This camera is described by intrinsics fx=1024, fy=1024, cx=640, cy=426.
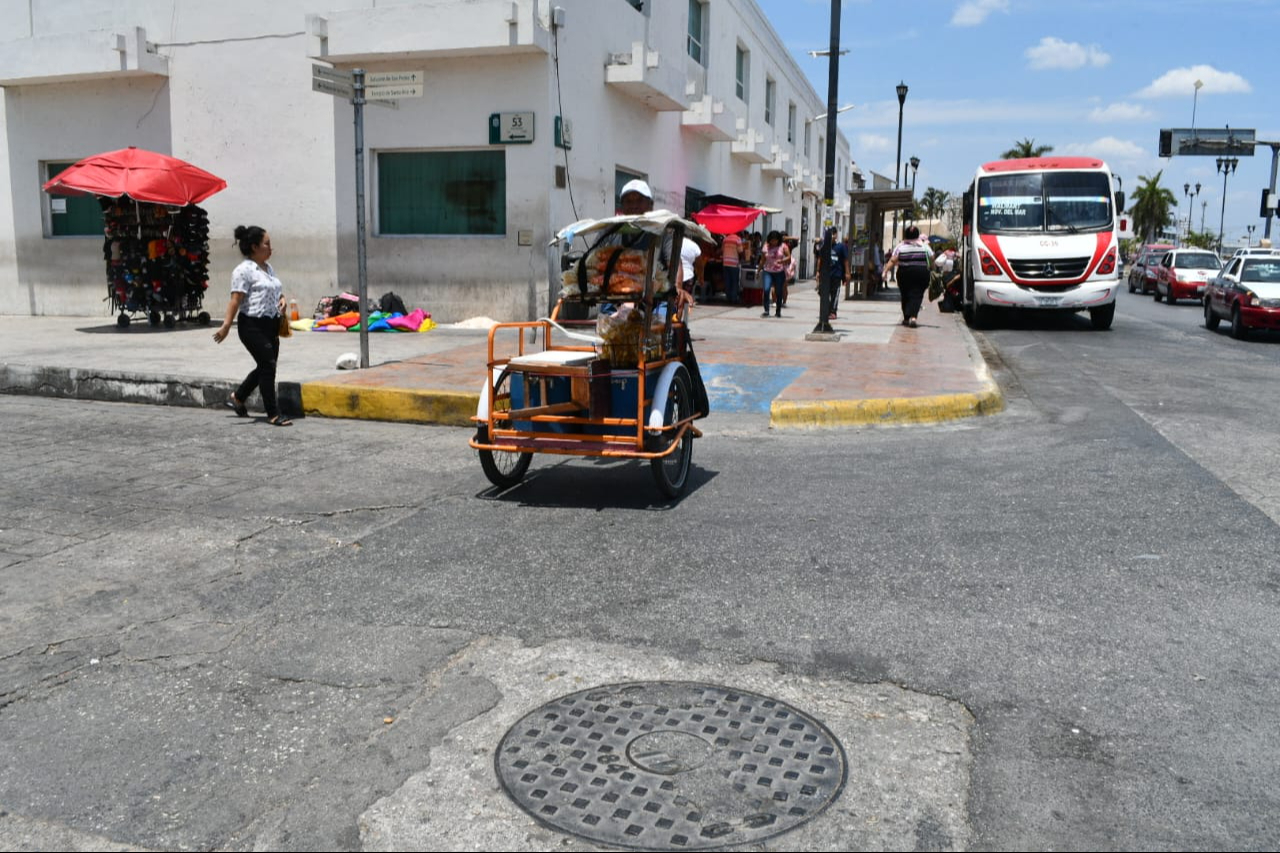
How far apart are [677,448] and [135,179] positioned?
34.2 feet

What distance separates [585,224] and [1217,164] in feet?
225

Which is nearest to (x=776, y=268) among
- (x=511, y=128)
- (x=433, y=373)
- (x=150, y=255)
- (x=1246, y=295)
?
(x=511, y=128)

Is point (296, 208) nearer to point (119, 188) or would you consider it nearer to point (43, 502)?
point (119, 188)

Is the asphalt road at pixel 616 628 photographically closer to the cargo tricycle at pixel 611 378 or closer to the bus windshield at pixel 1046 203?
the cargo tricycle at pixel 611 378

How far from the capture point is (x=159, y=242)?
1457 cm

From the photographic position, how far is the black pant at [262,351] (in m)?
8.51

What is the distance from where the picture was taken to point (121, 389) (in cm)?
987

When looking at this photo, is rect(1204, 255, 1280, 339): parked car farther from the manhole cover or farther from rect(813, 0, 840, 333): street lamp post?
the manhole cover

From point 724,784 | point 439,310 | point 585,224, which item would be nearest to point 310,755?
point 724,784

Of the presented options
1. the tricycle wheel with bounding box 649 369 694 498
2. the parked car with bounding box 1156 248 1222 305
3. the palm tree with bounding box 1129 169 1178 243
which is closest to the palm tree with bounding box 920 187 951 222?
the palm tree with bounding box 1129 169 1178 243

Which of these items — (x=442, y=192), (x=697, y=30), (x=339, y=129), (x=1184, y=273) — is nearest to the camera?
(x=339, y=129)

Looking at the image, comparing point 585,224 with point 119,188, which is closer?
point 585,224

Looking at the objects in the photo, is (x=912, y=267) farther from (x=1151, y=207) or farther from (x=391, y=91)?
(x=1151, y=207)

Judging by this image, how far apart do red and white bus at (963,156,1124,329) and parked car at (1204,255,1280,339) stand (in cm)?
186
